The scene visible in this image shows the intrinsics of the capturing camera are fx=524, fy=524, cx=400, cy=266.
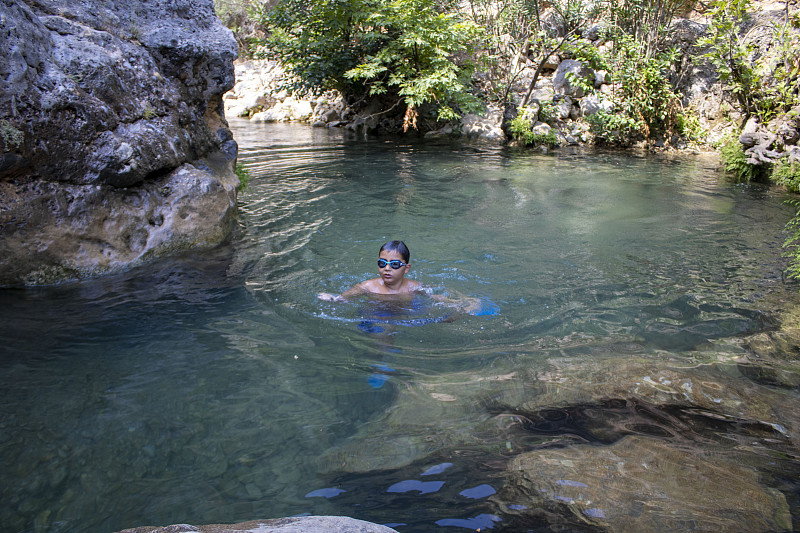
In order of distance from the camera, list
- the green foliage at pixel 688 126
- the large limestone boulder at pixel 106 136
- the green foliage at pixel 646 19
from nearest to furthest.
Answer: the large limestone boulder at pixel 106 136 < the green foliage at pixel 688 126 < the green foliage at pixel 646 19

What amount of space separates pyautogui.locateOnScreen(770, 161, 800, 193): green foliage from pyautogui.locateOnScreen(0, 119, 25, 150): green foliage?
1145cm

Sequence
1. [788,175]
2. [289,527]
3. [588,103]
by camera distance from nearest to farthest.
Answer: [289,527] < [788,175] < [588,103]

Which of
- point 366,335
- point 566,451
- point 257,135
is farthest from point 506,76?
point 566,451

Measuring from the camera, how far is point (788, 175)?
9.52 metres

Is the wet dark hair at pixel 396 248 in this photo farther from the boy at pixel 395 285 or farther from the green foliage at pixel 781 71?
the green foliage at pixel 781 71

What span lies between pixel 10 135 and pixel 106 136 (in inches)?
37.5

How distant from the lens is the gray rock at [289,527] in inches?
72.1

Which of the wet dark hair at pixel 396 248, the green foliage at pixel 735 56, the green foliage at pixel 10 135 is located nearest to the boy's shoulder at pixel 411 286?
the wet dark hair at pixel 396 248

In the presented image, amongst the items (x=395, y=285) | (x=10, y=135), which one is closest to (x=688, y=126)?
(x=395, y=285)

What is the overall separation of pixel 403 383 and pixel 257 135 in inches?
626

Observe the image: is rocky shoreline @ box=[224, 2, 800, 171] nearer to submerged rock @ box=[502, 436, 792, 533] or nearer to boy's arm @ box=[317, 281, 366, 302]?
boy's arm @ box=[317, 281, 366, 302]

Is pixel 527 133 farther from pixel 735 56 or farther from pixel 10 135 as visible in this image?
pixel 10 135

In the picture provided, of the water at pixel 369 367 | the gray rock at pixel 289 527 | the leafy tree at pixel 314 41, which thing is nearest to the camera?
the gray rock at pixel 289 527

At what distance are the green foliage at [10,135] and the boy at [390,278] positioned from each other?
3166 millimetres
